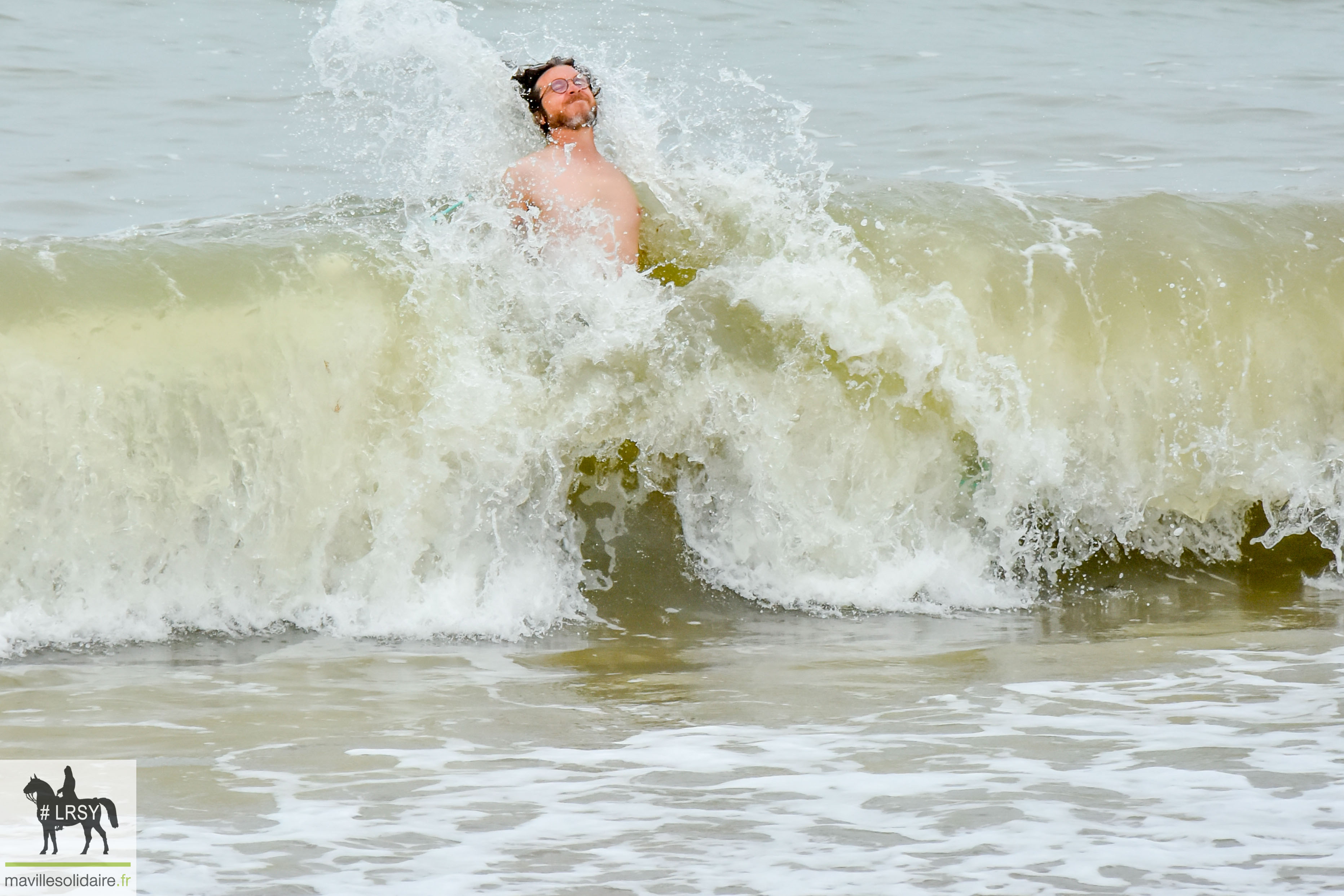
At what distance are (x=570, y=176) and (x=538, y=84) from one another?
1.53 ft

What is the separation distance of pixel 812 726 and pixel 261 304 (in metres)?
2.85

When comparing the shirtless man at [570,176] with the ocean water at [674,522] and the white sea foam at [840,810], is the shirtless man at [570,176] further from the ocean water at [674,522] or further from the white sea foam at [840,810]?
the white sea foam at [840,810]

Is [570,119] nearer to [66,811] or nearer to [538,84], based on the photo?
[538,84]

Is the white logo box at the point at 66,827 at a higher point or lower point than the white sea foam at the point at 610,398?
lower

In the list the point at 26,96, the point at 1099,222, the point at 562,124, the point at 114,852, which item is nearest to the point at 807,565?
the point at 562,124

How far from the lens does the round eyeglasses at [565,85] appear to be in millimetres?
5793

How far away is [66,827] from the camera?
10.0 feet

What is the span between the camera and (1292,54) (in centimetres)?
1348

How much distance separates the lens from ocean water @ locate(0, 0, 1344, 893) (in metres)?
3.11

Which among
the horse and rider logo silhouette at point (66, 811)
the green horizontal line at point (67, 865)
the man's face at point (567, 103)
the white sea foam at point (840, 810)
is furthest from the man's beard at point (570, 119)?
the green horizontal line at point (67, 865)

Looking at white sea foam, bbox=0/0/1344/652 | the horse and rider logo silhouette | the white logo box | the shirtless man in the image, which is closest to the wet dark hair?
A: the shirtless man

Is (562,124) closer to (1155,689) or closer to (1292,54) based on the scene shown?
(1155,689)

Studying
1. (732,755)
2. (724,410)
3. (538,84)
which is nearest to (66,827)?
(732,755)

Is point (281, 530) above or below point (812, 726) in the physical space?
above
